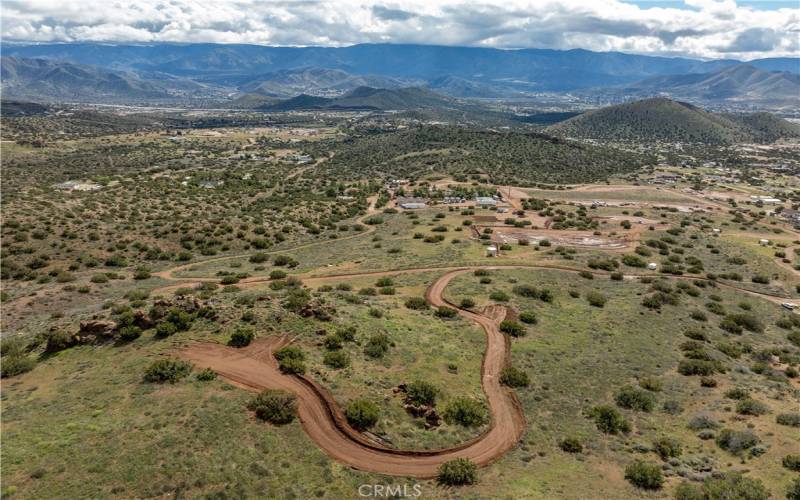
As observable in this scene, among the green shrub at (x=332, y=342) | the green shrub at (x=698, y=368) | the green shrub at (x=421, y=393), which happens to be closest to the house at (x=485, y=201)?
the green shrub at (x=698, y=368)

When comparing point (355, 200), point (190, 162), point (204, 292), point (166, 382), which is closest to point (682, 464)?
point (166, 382)

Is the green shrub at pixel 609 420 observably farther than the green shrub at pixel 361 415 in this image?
Yes

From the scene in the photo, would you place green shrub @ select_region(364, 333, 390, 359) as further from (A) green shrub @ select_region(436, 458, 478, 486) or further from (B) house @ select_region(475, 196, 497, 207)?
(B) house @ select_region(475, 196, 497, 207)

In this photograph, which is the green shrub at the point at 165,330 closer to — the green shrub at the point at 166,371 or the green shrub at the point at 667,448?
the green shrub at the point at 166,371

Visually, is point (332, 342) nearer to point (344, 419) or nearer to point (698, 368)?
point (344, 419)

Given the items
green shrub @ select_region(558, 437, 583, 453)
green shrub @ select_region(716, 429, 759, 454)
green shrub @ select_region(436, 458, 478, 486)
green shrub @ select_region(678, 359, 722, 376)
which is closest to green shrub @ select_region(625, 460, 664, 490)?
green shrub @ select_region(558, 437, 583, 453)

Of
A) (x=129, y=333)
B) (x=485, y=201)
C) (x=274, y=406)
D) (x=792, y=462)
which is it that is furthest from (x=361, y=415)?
(x=485, y=201)
